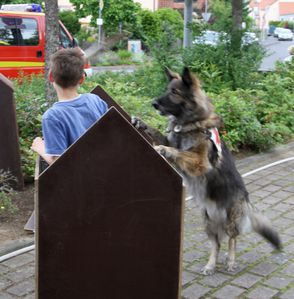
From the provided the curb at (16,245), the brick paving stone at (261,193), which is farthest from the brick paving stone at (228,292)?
the brick paving stone at (261,193)

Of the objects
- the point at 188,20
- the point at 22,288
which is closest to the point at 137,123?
the point at 22,288

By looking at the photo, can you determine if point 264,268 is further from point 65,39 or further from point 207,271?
point 65,39

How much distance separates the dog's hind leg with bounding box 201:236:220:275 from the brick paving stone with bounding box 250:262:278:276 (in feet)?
1.15

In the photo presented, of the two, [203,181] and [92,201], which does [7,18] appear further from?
[92,201]

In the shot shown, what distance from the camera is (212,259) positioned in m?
4.37

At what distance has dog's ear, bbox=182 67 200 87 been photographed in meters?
3.88

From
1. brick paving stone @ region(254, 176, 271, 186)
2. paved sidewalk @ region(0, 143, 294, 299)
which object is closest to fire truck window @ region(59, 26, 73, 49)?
brick paving stone @ region(254, 176, 271, 186)

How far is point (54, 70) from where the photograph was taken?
3.02 meters

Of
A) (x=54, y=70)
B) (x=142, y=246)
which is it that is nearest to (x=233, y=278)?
(x=142, y=246)

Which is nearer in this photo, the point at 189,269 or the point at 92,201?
the point at 92,201

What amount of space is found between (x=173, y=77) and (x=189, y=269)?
1.68 m

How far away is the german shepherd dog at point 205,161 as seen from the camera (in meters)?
3.94

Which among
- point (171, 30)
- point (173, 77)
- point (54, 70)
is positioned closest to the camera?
point (54, 70)

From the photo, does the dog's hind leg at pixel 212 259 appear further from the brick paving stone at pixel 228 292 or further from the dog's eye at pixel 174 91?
the dog's eye at pixel 174 91
